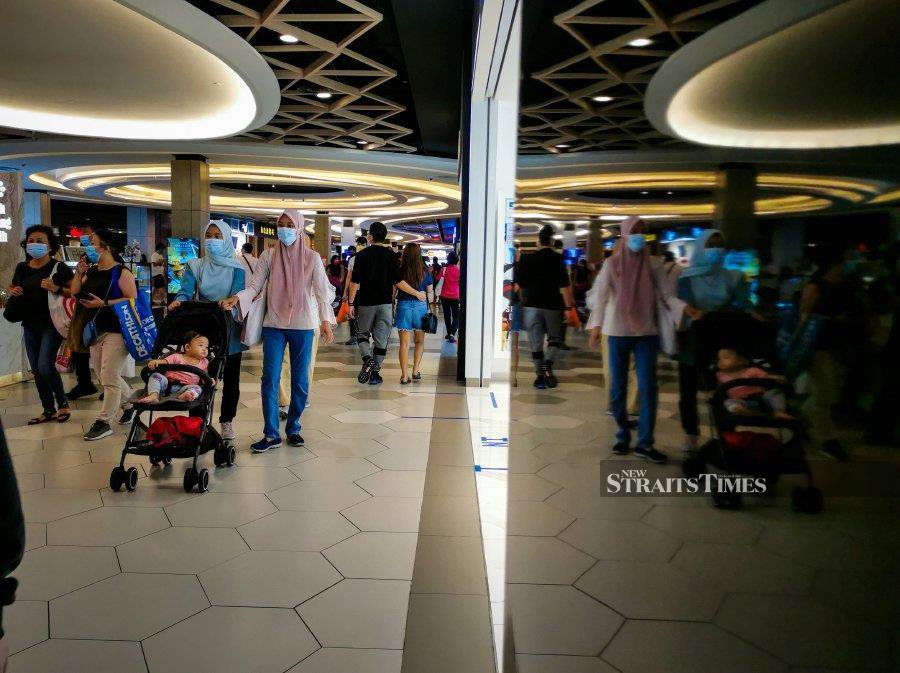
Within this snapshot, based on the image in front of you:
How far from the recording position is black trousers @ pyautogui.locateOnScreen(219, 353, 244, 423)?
4.43 m

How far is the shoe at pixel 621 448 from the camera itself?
59 cm

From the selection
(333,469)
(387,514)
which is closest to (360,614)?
(387,514)

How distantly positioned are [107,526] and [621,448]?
3.15 metres

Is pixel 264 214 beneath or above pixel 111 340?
above

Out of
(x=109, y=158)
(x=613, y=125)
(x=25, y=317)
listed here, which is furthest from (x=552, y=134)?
(x=109, y=158)

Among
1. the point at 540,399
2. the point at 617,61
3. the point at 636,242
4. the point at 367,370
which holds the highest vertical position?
the point at 617,61

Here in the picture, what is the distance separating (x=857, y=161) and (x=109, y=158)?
14.8 m

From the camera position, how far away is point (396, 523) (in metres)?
3.12

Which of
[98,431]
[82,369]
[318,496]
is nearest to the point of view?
[318,496]

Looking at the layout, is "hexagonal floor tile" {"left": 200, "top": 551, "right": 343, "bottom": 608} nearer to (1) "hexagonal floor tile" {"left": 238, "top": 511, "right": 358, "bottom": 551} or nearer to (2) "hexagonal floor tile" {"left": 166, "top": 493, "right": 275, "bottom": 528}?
(1) "hexagonal floor tile" {"left": 238, "top": 511, "right": 358, "bottom": 551}

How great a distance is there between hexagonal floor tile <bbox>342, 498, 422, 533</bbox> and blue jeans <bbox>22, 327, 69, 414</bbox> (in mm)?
3299

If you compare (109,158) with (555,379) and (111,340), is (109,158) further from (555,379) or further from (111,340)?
(555,379)

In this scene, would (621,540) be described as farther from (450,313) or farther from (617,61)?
(450,313)

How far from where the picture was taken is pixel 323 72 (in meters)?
8.72
